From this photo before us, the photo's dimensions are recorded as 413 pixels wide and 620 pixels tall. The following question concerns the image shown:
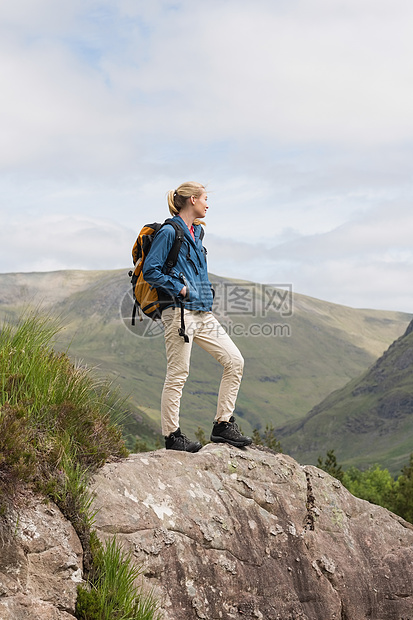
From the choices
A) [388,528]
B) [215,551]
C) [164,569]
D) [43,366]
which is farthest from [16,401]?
[388,528]

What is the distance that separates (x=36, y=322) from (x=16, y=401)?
5.14 feet

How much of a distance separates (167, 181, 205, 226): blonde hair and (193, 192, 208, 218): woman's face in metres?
0.05

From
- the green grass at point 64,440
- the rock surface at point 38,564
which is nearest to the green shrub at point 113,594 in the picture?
the green grass at point 64,440

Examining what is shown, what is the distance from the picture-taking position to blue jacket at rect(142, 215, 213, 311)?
823 cm

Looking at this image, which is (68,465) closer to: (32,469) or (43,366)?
(32,469)

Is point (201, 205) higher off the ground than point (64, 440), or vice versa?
point (201, 205)

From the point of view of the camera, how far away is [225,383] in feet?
30.6

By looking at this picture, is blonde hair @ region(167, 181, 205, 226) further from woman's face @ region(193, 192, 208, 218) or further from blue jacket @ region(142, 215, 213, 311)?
blue jacket @ region(142, 215, 213, 311)

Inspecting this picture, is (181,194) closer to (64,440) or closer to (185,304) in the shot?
(185,304)

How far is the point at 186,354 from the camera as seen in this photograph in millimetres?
8688

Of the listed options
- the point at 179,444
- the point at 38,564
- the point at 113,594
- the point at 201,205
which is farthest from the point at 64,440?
the point at 201,205

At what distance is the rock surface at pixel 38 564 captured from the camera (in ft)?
18.3

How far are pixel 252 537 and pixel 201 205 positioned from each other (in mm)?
4759

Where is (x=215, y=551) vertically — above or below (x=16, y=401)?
below
